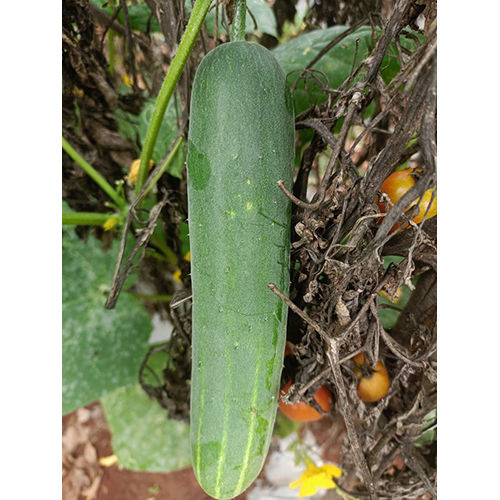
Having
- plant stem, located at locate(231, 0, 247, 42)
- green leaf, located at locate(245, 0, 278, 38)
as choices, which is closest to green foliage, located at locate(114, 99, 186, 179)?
green leaf, located at locate(245, 0, 278, 38)

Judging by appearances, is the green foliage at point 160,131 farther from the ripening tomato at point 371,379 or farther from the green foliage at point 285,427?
the green foliage at point 285,427

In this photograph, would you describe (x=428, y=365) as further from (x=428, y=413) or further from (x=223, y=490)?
(x=223, y=490)

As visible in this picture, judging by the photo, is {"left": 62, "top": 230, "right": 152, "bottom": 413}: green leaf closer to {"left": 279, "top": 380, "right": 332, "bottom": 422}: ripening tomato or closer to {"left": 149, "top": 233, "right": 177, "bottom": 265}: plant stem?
{"left": 149, "top": 233, "right": 177, "bottom": 265}: plant stem

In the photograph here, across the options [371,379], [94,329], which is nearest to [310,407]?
[371,379]

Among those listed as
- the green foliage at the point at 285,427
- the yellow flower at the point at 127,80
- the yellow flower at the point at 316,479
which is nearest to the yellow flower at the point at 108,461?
the green foliage at the point at 285,427
